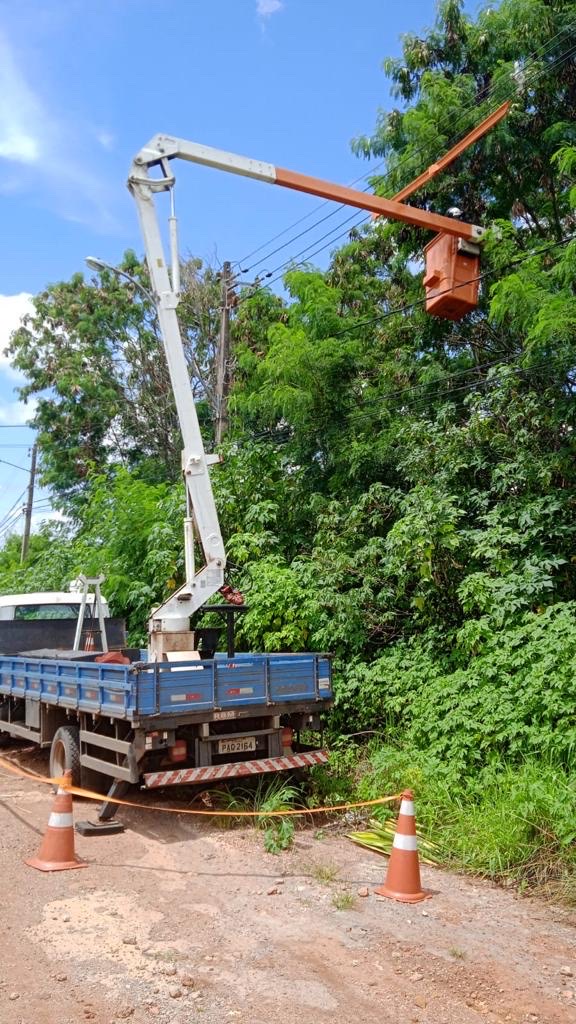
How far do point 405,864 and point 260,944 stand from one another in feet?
4.45

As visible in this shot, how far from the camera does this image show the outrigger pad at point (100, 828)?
23.8 ft

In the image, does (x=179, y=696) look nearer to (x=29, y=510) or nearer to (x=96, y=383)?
(x=96, y=383)

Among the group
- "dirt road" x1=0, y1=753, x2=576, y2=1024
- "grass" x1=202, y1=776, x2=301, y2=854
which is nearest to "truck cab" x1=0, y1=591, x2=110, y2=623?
"grass" x1=202, y1=776, x2=301, y2=854

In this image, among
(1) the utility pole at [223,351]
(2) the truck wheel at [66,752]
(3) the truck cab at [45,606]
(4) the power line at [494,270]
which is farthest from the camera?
(1) the utility pole at [223,351]

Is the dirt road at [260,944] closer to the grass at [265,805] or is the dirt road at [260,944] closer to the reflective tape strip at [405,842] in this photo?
the grass at [265,805]

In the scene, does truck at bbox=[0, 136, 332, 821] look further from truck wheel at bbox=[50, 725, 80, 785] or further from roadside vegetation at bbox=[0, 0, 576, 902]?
roadside vegetation at bbox=[0, 0, 576, 902]

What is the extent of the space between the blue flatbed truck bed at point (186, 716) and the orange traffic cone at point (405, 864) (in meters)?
2.12

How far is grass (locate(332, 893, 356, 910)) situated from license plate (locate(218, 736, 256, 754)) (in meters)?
2.14

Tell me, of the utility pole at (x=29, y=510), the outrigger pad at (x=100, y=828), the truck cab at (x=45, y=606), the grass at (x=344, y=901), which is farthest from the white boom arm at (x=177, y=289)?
the utility pole at (x=29, y=510)

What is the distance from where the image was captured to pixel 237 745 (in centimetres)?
783

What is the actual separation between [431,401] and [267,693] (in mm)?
6823

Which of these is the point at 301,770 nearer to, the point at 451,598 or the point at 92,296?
the point at 451,598

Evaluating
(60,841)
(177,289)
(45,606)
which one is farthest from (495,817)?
(45,606)

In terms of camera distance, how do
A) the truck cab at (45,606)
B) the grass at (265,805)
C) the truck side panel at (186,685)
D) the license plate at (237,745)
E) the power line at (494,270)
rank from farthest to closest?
the truck cab at (45,606) < the power line at (494,270) < the license plate at (237,745) < the grass at (265,805) < the truck side panel at (186,685)
